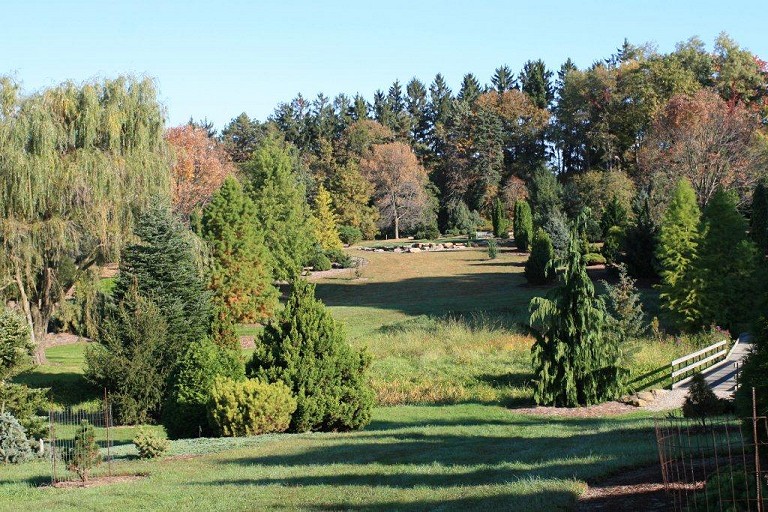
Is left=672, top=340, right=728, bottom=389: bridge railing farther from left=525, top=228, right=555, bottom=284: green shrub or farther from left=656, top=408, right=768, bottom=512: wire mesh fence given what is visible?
left=525, top=228, right=555, bottom=284: green shrub

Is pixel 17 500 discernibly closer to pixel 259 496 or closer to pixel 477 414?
pixel 259 496

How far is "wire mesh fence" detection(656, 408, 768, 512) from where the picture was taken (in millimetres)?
7008

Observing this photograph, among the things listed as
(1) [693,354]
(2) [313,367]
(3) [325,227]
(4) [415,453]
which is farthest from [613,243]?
(4) [415,453]

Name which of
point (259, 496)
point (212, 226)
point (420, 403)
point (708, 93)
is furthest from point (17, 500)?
point (708, 93)

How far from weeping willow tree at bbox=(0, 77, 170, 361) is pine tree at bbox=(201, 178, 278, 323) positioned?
5702 mm

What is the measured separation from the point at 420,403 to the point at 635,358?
267 inches

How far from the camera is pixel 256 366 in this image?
18328 millimetres

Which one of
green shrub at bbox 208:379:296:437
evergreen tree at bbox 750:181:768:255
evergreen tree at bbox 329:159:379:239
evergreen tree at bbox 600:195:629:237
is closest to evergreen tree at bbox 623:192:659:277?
evergreen tree at bbox 750:181:768:255

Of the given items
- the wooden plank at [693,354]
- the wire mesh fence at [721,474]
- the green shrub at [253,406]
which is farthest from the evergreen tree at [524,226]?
the wire mesh fence at [721,474]

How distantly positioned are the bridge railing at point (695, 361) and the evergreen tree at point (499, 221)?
4274 cm

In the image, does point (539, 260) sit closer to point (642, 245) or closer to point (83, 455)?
point (642, 245)

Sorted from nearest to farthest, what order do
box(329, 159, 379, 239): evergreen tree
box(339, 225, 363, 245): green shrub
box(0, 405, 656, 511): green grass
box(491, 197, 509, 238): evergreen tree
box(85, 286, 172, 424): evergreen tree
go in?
box(0, 405, 656, 511): green grass → box(85, 286, 172, 424): evergreen tree → box(339, 225, 363, 245): green shrub → box(491, 197, 509, 238): evergreen tree → box(329, 159, 379, 239): evergreen tree

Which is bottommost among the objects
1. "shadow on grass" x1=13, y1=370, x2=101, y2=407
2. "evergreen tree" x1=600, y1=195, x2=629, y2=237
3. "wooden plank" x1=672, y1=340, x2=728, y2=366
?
"shadow on grass" x1=13, y1=370, x2=101, y2=407

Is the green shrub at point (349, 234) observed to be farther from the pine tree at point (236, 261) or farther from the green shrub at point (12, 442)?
the green shrub at point (12, 442)
